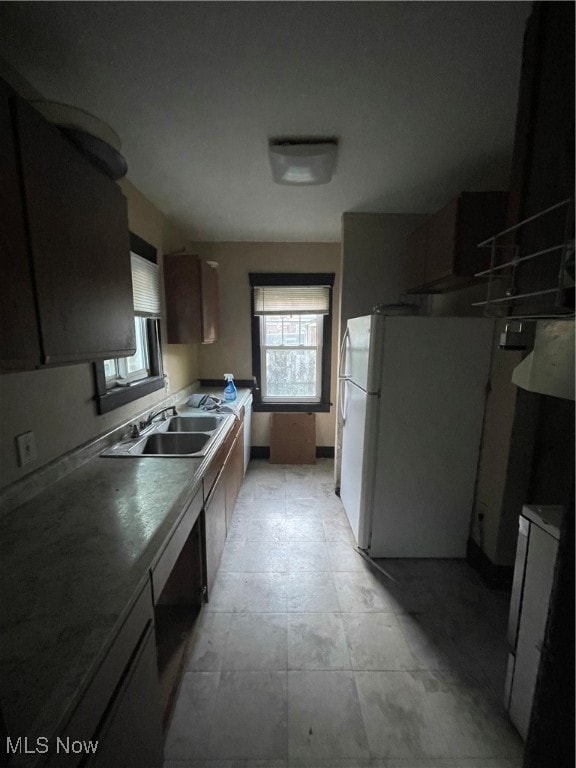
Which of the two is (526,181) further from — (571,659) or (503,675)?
(503,675)

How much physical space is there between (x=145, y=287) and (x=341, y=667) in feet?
8.28

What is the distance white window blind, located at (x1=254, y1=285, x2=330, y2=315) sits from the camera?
3301mm

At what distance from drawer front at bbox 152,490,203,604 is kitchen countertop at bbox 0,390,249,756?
0.08 meters

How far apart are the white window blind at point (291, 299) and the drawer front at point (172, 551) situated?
2362 mm

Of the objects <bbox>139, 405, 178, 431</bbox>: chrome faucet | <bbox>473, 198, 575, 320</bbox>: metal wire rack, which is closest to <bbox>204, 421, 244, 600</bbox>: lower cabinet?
<bbox>139, 405, 178, 431</bbox>: chrome faucet

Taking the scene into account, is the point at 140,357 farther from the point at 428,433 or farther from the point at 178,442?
the point at 428,433

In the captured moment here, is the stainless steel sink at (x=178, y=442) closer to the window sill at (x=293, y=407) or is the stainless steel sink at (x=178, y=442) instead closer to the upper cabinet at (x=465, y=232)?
the window sill at (x=293, y=407)

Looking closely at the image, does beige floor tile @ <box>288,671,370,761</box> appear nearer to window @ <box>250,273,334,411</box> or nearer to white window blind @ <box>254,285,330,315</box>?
window @ <box>250,273,334,411</box>

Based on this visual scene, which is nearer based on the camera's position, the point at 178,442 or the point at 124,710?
the point at 124,710

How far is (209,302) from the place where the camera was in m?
2.78

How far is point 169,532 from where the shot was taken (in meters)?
1.00

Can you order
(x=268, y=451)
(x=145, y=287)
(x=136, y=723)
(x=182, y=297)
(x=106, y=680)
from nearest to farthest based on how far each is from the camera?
(x=106, y=680)
(x=136, y=723)
(x=145, y=287)
(x=182, y=297)
(x=268, y=451)

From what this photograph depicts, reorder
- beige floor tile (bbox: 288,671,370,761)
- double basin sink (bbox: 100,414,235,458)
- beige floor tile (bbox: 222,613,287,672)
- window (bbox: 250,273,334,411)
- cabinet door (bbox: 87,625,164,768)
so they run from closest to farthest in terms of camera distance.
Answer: cabinet door (bbox: 87,625,164,768) < beige floor tile (bbox: 288,671,370,761) < beige floor tile (bbox: 222,613,287,672) < double basin sink (bbox: 100,414,235,458) < window (bbox: 250,273,334,411)

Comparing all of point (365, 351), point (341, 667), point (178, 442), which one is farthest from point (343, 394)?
point (341, 667)
